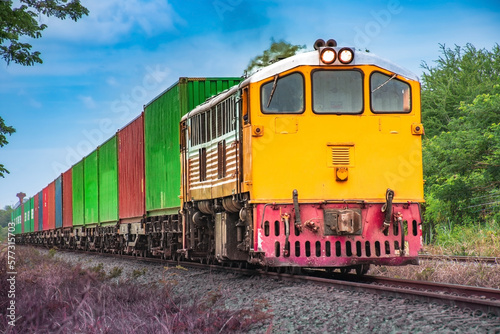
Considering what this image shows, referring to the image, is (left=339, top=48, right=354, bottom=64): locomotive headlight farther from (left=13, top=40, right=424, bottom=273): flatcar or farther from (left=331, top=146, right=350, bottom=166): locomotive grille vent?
(left=331, top=146, right=350, bottom=166): locomotive grille vent

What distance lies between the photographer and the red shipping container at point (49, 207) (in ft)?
120

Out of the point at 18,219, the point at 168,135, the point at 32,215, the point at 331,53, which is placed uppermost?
the point at 331,53

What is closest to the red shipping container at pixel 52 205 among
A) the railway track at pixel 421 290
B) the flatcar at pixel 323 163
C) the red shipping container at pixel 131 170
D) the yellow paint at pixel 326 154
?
the red shipping container at pixel 131 170

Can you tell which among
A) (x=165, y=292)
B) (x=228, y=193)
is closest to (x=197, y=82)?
(x=228, y=193)

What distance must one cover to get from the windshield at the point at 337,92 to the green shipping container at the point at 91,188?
54.7 feet

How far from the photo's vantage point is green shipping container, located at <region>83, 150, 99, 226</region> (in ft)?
81.6

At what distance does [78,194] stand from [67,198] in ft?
13.1

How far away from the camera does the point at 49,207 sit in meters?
38.5

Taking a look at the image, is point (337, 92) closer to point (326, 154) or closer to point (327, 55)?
point (327, 55)

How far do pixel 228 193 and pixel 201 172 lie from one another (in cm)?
192

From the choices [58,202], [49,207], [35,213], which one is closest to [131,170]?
[58,202]

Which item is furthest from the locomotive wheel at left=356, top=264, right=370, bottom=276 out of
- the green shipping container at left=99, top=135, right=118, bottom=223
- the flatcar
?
the green shipping container at left=99, top=135, right=118, bottom=223

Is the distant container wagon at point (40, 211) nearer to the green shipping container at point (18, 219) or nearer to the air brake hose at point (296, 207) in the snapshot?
the green shipping container at point (18, 219)

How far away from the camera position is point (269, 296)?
8031 mm
